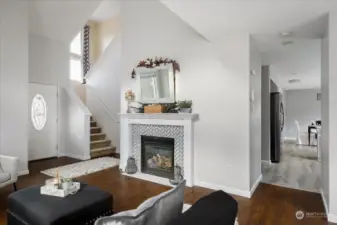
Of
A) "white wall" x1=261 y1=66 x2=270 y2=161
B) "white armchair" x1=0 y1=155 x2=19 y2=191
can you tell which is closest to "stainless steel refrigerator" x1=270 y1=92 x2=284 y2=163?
"white wall" x1=261 y1=66 x2=270 y2=161

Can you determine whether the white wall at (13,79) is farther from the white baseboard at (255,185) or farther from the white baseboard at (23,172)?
the white baseboard at (255,185)

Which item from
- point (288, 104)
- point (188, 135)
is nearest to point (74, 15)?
point (188, 135)

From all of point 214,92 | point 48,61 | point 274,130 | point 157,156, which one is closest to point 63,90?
point 48,61

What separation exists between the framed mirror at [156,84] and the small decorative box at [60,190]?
227 centimetres

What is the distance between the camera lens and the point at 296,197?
3.43m

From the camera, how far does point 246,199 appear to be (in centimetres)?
332

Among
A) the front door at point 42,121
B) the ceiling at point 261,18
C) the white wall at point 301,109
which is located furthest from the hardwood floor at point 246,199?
the white wall at point 301,109

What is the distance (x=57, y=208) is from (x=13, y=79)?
3.54 meters

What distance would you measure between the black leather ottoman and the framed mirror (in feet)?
7.27

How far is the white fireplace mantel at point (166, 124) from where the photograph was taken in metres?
3.83

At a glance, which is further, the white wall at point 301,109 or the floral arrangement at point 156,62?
the white wall at point 301,109

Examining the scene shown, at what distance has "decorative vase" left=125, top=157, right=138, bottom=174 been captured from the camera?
4.48 metres

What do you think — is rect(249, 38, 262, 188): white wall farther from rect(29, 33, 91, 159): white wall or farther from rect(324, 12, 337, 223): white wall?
rect(29, 33, 91, 159): white wall

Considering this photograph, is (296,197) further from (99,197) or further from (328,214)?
(99,197)
